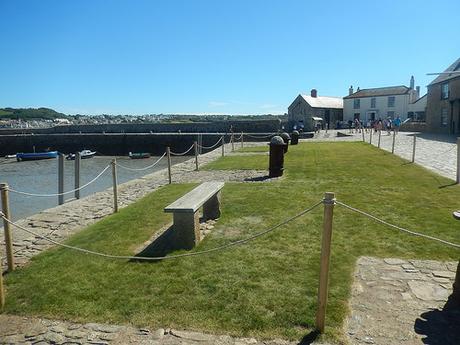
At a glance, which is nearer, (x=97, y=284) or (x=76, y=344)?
(x=76, y=344)

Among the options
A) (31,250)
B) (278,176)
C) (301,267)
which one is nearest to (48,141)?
(278,176)

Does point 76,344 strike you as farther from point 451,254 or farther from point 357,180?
point 357,180

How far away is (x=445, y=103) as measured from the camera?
115ft

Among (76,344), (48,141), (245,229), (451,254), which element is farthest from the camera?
(48,141)

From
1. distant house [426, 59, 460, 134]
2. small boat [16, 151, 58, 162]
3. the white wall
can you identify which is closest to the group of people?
distant house [426, 59, 460, 134]

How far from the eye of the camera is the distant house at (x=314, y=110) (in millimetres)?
55344

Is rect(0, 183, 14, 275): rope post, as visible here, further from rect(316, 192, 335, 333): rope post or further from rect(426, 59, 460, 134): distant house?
rect(426, 59, 460, 134): distant house

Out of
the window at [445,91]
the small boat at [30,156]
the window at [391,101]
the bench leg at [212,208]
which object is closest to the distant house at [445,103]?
the window at [445,91]

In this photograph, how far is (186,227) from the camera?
5.96 meters

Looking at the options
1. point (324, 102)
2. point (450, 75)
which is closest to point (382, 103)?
point (324, 102)

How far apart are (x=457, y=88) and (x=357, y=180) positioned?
26.5 meters

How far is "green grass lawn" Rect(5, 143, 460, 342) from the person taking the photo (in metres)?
4.05

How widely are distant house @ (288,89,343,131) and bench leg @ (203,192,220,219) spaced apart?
4485cm

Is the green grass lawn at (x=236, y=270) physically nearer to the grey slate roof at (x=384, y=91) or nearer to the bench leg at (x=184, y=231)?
the bench leg at (x=184, y=231)
